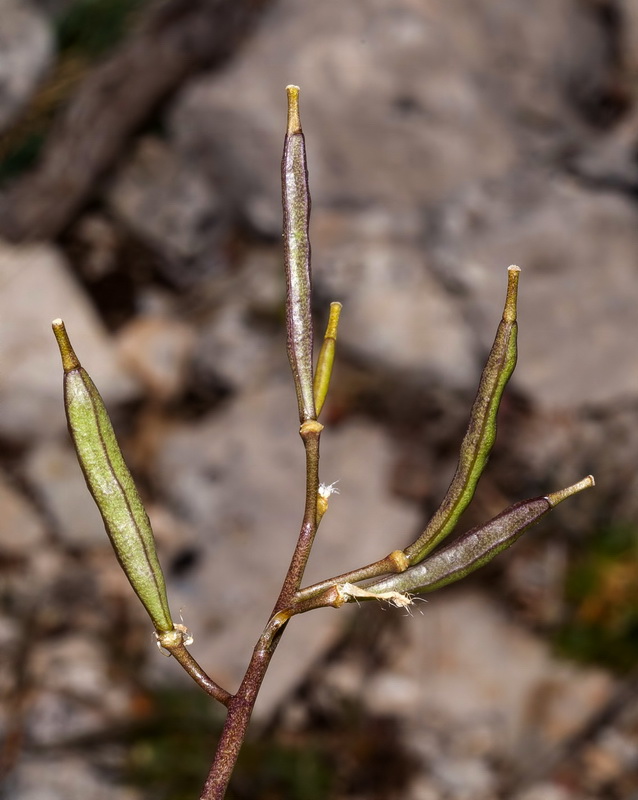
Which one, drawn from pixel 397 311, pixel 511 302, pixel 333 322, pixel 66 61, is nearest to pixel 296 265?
pixel 333 322

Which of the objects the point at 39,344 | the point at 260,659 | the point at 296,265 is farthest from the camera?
the point at 39,344

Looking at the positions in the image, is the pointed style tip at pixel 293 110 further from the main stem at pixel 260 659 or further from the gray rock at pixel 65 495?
the gray rock at pixel 65 495

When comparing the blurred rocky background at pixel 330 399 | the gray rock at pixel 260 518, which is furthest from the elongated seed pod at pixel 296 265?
the gray rock at pixel 260 518

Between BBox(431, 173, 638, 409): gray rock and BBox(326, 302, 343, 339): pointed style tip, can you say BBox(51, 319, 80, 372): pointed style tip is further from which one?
BBox(431, 173, 638, 409): gray rock

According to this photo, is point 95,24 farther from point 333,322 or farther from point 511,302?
point 511,302

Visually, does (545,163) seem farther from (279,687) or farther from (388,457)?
(279,687)

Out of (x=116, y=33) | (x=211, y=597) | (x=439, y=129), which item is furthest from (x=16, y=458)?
(x=439, y=129)
